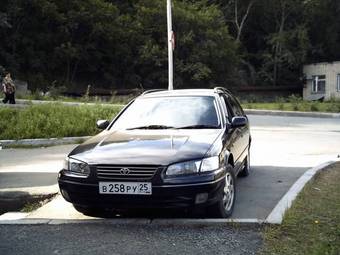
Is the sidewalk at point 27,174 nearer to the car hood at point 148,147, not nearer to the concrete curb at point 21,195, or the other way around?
the concrete curb at point 21,195

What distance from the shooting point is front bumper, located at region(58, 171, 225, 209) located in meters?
5.93

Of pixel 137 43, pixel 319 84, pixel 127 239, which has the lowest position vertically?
pixel 319 84

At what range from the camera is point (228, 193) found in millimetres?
6746

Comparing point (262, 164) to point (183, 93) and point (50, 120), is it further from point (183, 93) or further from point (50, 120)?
point (50, 120)

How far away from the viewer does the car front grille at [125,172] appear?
5.96 meters

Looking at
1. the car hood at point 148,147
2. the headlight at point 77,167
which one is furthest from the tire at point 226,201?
the headlight at point 77,167

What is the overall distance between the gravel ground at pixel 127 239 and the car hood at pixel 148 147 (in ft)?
2.50

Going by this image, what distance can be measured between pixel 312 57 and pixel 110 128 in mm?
45770

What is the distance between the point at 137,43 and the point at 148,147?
Answer: 3392cm

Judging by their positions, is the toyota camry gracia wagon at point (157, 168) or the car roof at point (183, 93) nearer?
the toyota camry gracia wagon at point (157, 168)

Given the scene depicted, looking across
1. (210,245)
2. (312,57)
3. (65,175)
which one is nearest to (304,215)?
(210,245)

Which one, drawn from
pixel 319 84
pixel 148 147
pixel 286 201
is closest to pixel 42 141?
pixel 148 147

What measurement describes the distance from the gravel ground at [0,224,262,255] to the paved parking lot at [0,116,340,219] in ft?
2.44

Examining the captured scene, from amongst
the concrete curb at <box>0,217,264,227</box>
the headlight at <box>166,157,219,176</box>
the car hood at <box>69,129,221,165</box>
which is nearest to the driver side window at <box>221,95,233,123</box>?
the car hood at <box>69,129,221,165</box>
